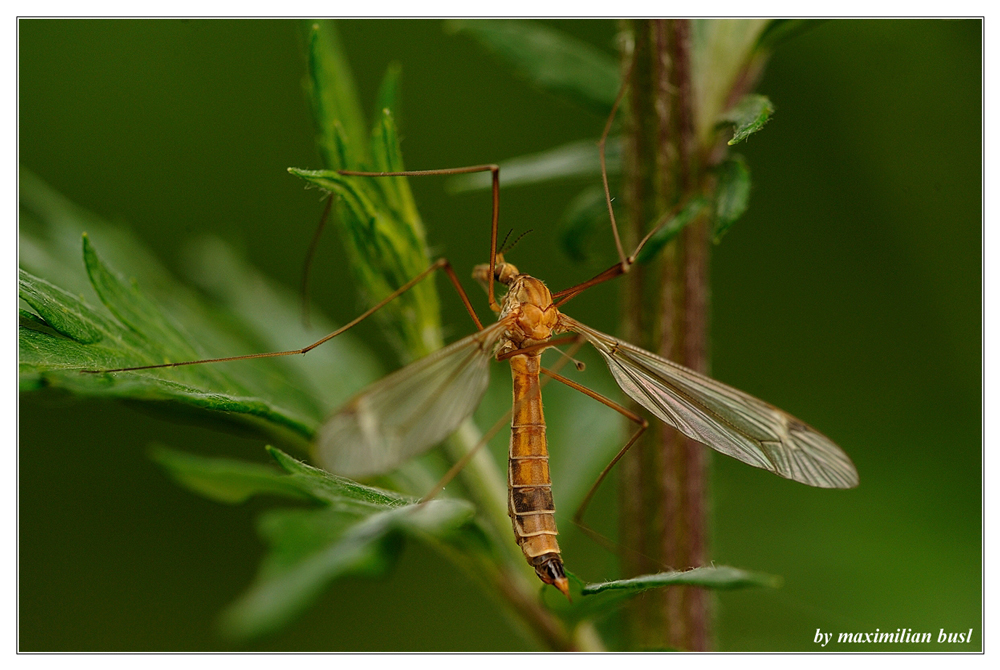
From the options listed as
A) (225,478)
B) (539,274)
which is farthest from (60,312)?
(539,274)

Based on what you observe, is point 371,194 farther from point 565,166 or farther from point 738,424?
point 738,424

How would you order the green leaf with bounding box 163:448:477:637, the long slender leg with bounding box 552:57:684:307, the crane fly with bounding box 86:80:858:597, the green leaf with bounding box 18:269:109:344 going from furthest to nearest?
the long slender leg with bounding box 552:57:684:307, the crane fly with bounding box 86:80:858:597, the green leaf with bounding box 18:269:109:344, the green leaf with bounding box 163:448:477:637

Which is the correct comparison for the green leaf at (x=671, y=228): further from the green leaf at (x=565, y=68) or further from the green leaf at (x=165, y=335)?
the green leaf at (x=165, y=335)

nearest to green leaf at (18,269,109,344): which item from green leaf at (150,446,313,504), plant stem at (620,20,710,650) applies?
green leaf at (150,446,313,504)

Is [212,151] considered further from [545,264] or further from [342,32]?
[545,264]

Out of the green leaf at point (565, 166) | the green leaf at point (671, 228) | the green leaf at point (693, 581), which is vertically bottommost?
the green leaf at point (693, 581)

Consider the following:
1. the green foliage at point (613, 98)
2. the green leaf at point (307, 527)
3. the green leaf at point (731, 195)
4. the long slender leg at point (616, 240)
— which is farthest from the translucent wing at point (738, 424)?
the green leaf at point (307, 527)

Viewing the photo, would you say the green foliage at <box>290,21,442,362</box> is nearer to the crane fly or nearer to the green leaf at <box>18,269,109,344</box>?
the crane fly
